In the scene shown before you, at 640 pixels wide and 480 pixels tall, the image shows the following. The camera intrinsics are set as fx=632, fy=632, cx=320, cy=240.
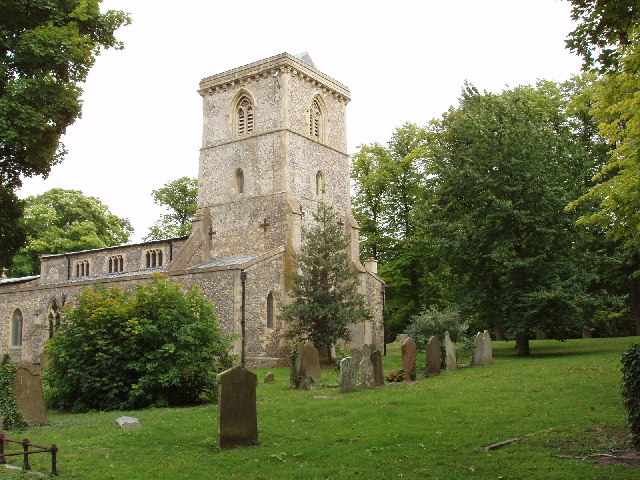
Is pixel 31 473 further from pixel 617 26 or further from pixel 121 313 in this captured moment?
pixel 617 26

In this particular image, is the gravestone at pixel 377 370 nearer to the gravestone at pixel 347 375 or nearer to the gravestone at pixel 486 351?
the gravestone at pixel 347 375

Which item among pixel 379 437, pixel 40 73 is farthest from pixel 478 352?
pixel 40 73

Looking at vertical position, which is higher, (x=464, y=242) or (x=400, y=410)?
(x=464, y=242)

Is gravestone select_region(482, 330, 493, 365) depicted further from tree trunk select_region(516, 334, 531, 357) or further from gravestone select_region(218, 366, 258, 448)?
gravestone select_region(218, 366, 258, 448)

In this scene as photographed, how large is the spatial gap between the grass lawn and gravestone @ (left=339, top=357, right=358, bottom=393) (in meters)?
0.47

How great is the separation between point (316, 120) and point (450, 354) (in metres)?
17.8

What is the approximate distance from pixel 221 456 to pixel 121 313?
681 centimetres

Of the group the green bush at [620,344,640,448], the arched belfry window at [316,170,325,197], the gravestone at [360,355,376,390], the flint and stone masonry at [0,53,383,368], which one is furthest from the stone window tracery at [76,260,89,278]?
the green bush at [620,344,640,448]

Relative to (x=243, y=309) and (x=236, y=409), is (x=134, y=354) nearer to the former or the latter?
(x=236, y=409)

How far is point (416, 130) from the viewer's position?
39344 millimetres

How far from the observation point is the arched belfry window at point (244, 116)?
3278cm

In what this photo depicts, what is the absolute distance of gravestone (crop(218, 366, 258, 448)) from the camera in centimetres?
956

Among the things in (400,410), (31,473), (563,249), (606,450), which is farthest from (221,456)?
(563,249)

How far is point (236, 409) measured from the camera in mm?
9656
